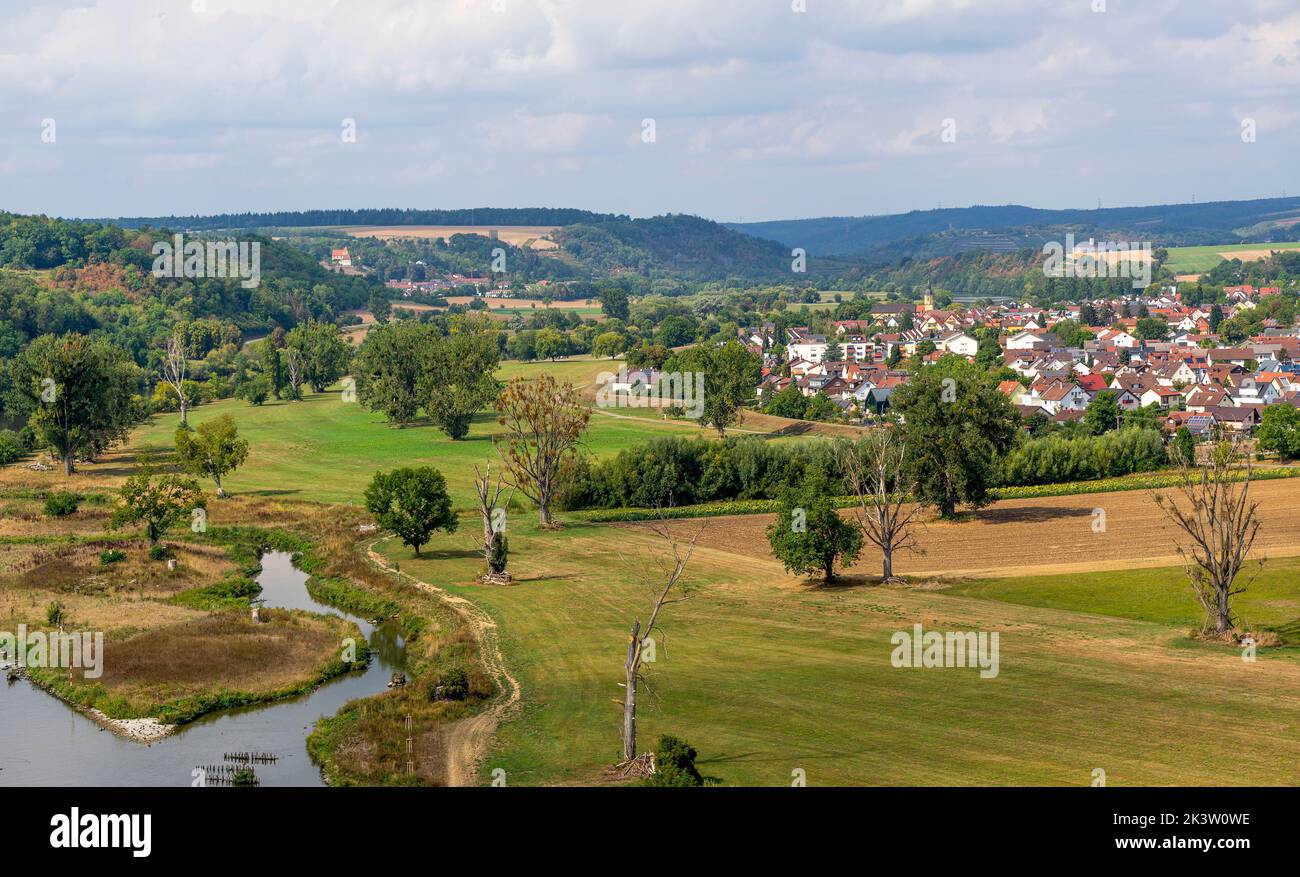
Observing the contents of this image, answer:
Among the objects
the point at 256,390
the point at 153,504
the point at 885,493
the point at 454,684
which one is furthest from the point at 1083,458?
the point at 256,390

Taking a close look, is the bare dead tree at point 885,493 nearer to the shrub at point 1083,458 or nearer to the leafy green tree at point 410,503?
the shrub at point 1083,458

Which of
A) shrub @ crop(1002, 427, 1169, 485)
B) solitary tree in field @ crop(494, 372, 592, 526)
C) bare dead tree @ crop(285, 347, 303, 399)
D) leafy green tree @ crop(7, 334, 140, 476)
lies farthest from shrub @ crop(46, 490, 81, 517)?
bare dead tree @ crop(285, 347, 303, 399)

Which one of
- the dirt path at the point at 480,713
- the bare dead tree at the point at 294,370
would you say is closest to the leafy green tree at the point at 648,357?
the bare dead tree at the point at 294,370

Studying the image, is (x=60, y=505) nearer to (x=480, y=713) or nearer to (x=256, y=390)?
(x=480, y=713)

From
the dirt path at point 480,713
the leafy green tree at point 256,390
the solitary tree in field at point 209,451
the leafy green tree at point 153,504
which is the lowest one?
the dirt path at point 480,713

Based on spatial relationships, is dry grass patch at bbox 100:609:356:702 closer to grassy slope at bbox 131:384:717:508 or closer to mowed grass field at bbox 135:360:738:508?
mowed grass field at bbox 135:360:738:508
